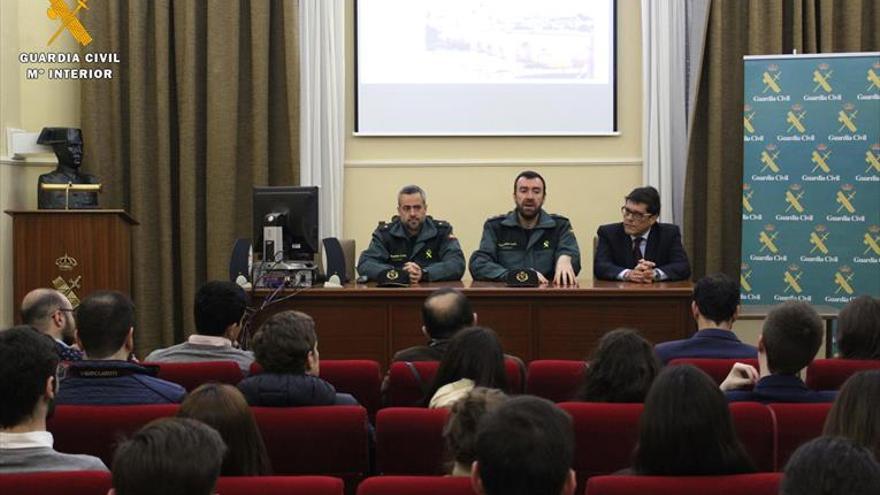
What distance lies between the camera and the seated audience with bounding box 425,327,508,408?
11.8 ft

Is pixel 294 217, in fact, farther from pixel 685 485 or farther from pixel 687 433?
pixel 685 485

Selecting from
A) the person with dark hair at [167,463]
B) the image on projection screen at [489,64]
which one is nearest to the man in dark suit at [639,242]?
the image on projection screen at [489,64]

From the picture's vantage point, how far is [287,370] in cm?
364

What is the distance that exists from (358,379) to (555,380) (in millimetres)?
710

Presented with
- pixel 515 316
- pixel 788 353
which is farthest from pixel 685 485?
pixel 515 316

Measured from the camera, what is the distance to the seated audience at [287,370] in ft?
11.6

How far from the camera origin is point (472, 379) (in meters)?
3.63

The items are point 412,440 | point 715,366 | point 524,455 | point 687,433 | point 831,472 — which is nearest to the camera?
point 831,472

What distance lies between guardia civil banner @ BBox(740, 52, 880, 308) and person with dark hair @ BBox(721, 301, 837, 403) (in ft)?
14.7

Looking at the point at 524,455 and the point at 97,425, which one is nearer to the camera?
the point at 524,455

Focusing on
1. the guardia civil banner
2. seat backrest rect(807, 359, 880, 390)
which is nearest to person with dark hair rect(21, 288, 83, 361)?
seat backrest rect(807, 359, 880, 390)

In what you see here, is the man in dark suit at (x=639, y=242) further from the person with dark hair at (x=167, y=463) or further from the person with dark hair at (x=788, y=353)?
the person with dark hair at (x=167, y=463)

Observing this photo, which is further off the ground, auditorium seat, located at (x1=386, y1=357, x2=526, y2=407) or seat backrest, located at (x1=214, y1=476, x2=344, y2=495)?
seat backrest, located at (x1=214, y1=476, x2=344, y2=495)

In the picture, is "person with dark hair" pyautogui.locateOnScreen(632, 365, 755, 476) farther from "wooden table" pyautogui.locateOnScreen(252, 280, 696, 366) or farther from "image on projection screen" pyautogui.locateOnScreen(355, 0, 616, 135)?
"image on projection screen" pyautogui.locateOnScreen(355, 0, 616, 135)
